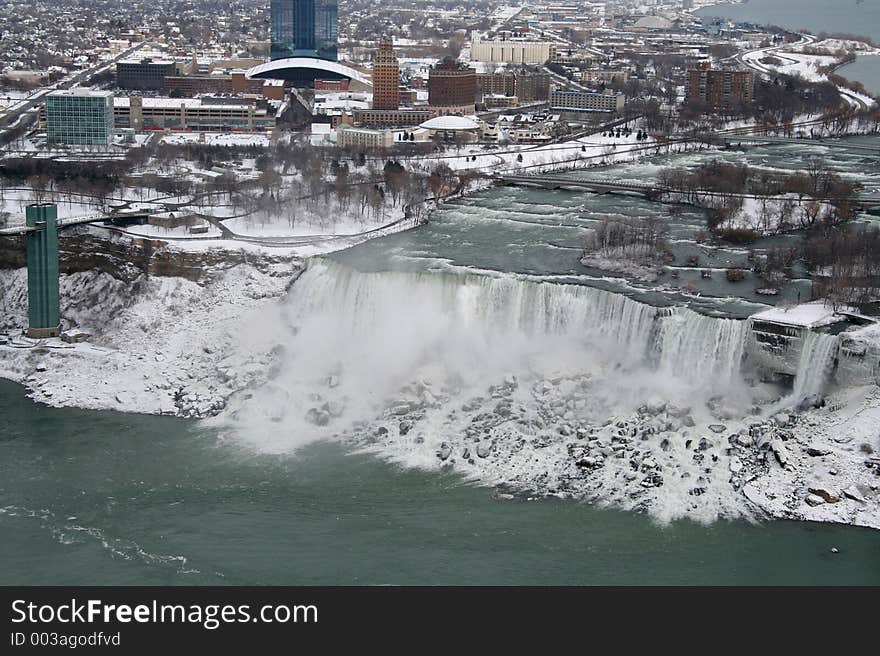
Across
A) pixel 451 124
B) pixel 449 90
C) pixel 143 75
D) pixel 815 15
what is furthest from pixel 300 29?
pixel 815 15

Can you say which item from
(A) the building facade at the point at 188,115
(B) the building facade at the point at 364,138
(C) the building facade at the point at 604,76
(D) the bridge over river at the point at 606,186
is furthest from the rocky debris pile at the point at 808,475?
(C) the building facade at the point at 604,76

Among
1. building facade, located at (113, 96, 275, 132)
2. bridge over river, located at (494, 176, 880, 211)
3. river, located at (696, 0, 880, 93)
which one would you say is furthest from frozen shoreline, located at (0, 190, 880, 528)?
river, located at (696, 0, 880, 93)

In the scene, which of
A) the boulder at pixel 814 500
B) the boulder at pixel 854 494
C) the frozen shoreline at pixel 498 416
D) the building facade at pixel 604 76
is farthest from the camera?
the building facade at pixel 604 76

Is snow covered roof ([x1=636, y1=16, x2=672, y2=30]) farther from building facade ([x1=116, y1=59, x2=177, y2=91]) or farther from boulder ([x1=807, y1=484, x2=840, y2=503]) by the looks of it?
boulder ([x1=807, y1=484, x2=840, y2=503])

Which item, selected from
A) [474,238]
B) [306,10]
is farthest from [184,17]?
[474,238]

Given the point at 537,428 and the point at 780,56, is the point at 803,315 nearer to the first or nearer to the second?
the point at 537,428

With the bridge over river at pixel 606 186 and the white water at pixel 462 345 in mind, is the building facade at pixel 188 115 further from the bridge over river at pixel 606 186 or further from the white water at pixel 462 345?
the white water at pixel 462 345
